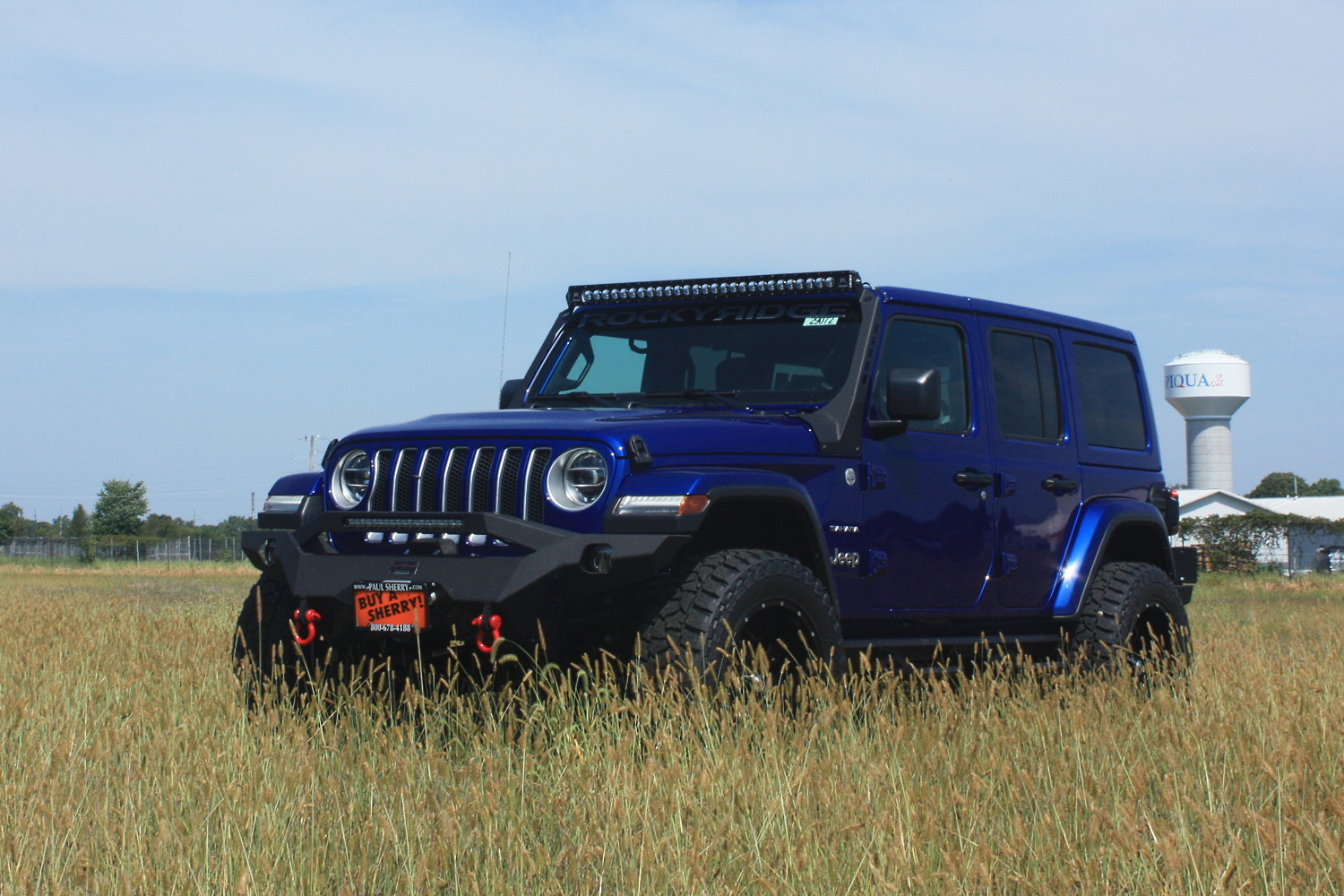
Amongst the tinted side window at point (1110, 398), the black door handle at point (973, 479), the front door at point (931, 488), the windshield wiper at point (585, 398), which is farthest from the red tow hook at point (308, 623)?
the tinted side window at point (1110, 398)

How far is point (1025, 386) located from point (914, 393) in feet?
5.59

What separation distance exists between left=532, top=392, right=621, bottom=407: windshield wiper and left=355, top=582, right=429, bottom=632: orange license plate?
1848 millimetres

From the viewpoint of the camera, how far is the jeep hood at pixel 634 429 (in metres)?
5.53

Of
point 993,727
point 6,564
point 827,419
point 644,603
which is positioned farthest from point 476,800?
point 6,564

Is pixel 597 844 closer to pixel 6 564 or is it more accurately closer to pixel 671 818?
pixel 671 818

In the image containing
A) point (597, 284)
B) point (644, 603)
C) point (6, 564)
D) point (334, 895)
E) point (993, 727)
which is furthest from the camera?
point (6, 564)

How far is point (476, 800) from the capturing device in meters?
4.06

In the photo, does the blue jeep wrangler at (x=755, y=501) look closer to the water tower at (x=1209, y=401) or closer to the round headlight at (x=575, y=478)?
the round headlight at (x=575, y=478)

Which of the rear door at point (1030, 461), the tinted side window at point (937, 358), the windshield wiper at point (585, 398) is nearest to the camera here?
the tinted side window at point (937, 358)

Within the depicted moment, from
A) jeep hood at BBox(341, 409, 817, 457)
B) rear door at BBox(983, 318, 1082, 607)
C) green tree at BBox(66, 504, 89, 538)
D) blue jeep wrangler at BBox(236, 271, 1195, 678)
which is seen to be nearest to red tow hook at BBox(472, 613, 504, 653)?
blue jeep wrangler at BBox(236, 271, 1195, 678)

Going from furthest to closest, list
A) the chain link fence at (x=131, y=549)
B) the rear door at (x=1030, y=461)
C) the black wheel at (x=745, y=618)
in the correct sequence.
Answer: the chain link fence at (x=131, y=549) → the rear door at (x=1030, y=461) → the black wheel at (x=745, y=618)

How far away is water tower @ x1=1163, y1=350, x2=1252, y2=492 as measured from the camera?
86562 millimetres

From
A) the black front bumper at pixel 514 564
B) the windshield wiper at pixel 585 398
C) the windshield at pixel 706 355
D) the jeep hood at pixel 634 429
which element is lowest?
the black front bumper at pixel 514 564

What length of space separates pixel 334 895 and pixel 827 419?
10.5 ft
